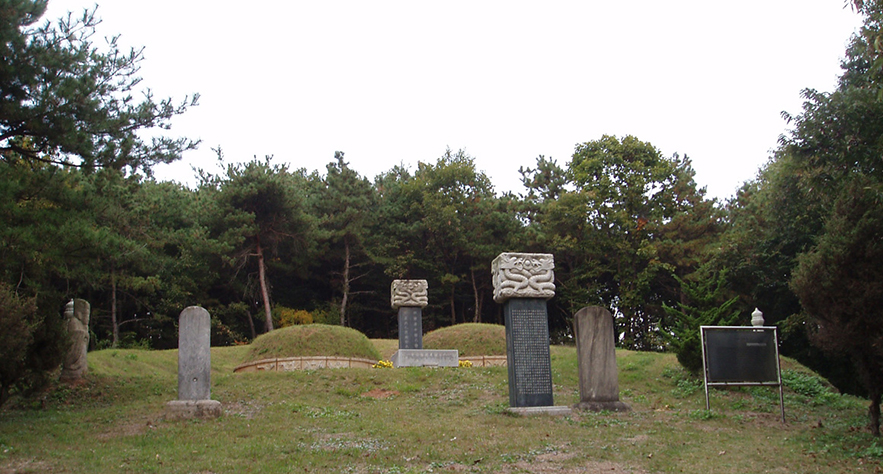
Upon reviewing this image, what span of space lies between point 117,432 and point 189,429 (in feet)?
3.72

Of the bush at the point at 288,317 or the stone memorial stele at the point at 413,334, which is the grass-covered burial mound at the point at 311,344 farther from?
the bush at the point at 288,317

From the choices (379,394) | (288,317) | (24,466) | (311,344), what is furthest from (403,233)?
(24,466)

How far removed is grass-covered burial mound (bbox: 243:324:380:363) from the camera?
65.8ft

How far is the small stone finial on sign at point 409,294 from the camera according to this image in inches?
858

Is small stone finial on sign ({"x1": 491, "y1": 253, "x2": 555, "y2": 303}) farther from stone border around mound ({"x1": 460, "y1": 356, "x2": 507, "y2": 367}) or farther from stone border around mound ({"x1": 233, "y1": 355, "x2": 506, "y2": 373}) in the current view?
stone border around mound ({"x1": 460, "y1": 356, "x2": 507, "y2": 367})

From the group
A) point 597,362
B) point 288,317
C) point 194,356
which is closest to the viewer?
point 194,356

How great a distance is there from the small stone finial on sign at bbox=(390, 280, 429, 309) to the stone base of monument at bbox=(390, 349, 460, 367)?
2024mm

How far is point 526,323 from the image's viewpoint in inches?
484

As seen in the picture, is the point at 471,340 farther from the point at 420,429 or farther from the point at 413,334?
the point at 420,429

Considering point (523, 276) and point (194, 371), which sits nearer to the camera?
point (194, 371)

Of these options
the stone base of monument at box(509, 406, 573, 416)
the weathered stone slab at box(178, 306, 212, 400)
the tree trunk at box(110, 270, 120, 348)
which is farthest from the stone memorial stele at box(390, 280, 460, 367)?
the tree trunk at box(110, 270, 120, 348)

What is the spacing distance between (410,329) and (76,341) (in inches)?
383

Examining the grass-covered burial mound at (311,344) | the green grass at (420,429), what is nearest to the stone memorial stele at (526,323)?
the green grass at (420,429)

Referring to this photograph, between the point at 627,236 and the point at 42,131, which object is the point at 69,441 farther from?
the point at 627,236
